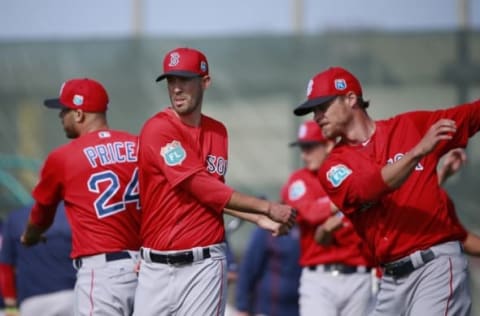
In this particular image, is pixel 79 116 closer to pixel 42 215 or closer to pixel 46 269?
A: pixel 42 215

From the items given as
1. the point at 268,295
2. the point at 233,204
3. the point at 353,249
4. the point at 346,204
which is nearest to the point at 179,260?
the point at 233,204

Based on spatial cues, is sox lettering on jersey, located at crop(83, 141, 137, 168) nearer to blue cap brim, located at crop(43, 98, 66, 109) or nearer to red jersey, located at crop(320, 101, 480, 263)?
blue cap brim, located at crop(43, 98, 66, 109)

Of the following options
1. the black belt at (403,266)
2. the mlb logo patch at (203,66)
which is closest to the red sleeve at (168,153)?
the mlb logo patch at (203,66)

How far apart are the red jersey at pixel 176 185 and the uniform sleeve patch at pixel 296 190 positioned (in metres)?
2.40

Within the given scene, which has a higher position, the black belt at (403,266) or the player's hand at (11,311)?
the black belt at (403,266)

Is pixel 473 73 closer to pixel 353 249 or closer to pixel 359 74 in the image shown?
pixel 359 74

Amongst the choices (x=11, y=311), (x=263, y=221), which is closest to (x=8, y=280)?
(x=11, y=311)

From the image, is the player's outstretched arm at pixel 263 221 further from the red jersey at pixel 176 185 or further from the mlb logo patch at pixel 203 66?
the mlb logo patch at pixel 203 66

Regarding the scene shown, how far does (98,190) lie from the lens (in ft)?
25.6

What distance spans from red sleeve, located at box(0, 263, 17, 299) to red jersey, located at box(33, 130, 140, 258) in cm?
226

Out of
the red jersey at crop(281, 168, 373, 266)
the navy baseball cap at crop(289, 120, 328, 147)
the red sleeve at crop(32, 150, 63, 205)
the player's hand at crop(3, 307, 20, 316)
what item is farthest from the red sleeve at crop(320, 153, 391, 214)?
the player's hand at crop(3, 307, 20, 316)

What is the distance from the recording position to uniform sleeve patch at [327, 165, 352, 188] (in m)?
6.75

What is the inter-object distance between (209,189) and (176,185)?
0.68ft

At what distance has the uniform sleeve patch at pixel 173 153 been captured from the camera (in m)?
6.91
